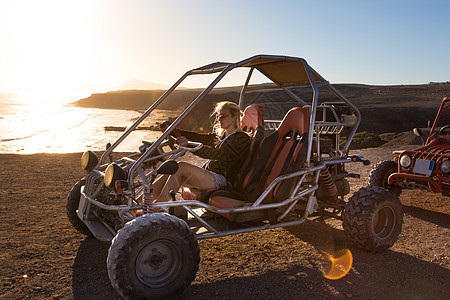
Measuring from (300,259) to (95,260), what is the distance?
7.80 feet

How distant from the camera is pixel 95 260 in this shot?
4.62m

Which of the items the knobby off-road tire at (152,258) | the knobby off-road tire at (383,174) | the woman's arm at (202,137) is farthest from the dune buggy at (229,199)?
the knobby off-road tire at (383,174)

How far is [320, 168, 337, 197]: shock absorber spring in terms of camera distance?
16.6 ft

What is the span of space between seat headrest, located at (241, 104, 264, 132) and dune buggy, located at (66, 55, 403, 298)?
0.05 feet

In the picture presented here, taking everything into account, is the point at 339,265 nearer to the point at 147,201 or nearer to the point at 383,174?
the point at 147,201

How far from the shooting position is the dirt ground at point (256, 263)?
3.91 meters

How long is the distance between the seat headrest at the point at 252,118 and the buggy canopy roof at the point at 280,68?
1.86 feet

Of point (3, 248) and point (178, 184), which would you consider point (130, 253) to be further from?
point (3, 248)

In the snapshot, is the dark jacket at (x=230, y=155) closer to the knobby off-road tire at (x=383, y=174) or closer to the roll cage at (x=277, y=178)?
the roll cage at (x=277, y=178)

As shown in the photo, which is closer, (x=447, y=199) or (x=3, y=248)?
(x=3, y=248)

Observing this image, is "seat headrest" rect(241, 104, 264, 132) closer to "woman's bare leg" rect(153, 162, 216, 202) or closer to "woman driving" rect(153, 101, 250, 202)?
"woman driving" rect(153, 101, 250, 202)

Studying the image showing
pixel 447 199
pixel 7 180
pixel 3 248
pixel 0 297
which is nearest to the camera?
pixel 0 297

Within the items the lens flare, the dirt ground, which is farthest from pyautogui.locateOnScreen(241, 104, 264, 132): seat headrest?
the lens flare

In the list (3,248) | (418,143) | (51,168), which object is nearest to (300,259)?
(3,248)
